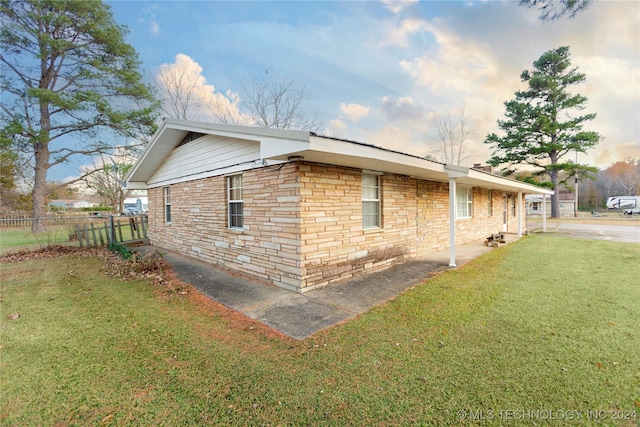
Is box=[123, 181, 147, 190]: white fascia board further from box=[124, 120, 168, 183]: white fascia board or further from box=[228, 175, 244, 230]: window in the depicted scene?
box=[228, 175, 244, 230]: window

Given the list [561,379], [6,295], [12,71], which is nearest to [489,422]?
[561,379]

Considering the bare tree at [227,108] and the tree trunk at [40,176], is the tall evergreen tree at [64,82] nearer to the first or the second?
the tree trunk at [40,176]

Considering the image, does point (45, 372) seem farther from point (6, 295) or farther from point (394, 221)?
point (394, 221)

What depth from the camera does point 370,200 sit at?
6.55m

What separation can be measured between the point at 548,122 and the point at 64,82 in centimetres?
3722

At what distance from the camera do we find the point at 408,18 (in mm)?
8562

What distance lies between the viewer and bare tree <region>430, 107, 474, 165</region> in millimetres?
26734

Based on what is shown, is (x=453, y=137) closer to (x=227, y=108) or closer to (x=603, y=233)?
(x=603, y=233)

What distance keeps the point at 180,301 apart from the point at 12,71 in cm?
2099

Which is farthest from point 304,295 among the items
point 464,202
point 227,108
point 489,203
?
point 227,108

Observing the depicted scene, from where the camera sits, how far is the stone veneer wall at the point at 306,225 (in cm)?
511

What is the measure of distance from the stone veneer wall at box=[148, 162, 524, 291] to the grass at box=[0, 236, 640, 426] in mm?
1506

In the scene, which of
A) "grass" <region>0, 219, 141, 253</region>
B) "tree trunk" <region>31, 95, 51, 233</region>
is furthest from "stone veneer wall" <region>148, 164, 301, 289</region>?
"tree trunk" <region>31, 95, 51, 233</region>

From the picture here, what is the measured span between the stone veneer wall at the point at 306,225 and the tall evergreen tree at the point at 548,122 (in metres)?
22.8
